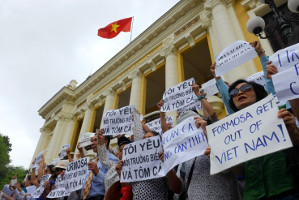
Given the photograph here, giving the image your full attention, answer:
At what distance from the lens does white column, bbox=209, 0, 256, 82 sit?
634 centimetres

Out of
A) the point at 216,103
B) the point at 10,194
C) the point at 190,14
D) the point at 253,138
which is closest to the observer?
the point at 253,138

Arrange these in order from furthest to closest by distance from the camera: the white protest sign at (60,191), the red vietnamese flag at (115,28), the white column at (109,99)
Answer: the red vietnamese flag at (115,28), the white column at (109,99), the white protest sign at (60,191)

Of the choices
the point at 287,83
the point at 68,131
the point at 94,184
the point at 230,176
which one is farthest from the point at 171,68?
the point at 68,131

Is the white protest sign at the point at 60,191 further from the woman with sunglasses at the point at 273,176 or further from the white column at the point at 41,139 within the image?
the white column at the point at 41,139

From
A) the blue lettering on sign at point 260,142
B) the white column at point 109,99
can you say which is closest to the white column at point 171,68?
the white column at point 109,99

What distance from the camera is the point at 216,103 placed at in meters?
6.85

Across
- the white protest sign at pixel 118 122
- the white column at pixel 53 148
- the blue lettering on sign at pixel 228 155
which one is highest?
the white column at pixel 53 148

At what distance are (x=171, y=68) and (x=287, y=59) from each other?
26.7ft

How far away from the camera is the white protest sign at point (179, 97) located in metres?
3.84

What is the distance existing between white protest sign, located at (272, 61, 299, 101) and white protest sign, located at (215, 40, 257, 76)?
165 centimetres

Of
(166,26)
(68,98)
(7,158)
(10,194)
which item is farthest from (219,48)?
(7,158)

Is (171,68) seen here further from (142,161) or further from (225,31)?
(142,161)

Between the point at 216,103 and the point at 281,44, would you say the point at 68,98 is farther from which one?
the point at 281,44

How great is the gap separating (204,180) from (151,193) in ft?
2.25
